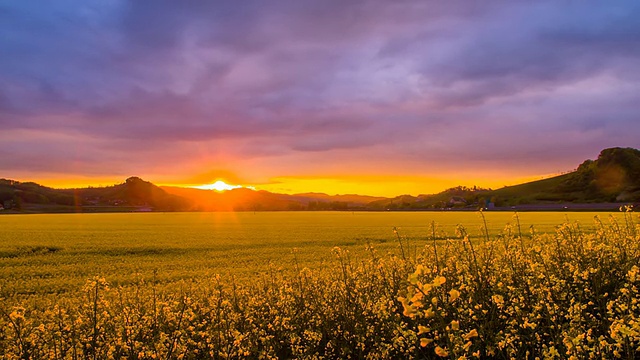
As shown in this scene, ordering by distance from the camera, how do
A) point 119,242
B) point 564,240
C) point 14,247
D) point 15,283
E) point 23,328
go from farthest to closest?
point 119,242 < point 14,247 < point 15,283 < point 564,240 < point 23,328

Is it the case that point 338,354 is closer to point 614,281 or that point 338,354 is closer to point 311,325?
point 311,325

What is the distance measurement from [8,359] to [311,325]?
495 cm

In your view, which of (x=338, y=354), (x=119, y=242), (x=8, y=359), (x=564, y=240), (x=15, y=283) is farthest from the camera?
(x=119, y=242)

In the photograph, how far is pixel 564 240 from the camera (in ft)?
32.5

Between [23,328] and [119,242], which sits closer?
[23,328]

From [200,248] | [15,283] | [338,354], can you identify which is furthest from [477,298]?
[200,248]

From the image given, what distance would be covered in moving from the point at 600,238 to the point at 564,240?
1.26m

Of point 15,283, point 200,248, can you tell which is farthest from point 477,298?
point 200,248

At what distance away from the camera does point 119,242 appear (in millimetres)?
33906

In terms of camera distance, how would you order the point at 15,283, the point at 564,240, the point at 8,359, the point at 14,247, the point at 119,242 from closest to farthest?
1. the point at 8,359
2. the point at 564,240
3. the point at 15,283
4. the point at 14,247
5. the point at 119,242

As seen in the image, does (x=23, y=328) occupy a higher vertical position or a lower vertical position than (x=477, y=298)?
lower

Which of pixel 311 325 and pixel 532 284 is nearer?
pixel 532 284

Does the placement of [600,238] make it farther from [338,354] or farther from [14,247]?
[14,247]

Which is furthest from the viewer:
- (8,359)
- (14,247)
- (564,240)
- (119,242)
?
(119,242)
